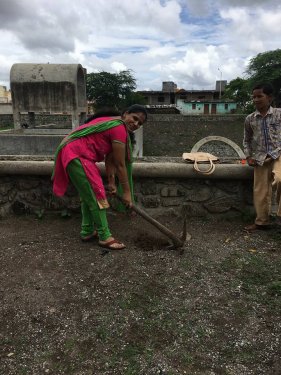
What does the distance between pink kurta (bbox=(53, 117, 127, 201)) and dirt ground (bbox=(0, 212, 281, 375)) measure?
67cm

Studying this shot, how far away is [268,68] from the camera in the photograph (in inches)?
1422

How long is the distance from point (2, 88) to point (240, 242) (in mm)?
61716

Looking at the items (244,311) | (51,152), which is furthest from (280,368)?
(51,152)

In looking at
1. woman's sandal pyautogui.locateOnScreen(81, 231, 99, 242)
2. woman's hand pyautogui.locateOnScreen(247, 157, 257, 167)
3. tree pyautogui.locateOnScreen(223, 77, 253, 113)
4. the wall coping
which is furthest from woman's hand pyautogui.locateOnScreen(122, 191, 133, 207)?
tree pyautogui.locateOnScreen(223, 77, 253, 113)

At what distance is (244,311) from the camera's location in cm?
248

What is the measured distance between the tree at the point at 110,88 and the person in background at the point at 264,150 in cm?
3611

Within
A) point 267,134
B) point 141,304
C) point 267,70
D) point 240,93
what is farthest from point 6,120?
point 240,93

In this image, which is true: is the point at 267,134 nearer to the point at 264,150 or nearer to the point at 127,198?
the point at 264,150

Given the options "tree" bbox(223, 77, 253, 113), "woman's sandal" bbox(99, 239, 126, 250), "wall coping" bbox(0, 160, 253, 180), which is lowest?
"woman's sandal" bbox(99, 239, 126, 250)

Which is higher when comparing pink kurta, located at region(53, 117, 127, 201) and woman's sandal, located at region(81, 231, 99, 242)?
pink kurta, located at region(53, 117, 127, 201)

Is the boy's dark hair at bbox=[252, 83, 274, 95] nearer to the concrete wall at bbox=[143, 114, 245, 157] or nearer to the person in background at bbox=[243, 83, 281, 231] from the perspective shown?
the person in background at bbox=[243, 83, 281, 231]

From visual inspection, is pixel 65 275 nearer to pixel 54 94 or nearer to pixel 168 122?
pixel 54 94

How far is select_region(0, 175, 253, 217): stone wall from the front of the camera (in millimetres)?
4078

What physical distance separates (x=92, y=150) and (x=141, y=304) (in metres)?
1.49
